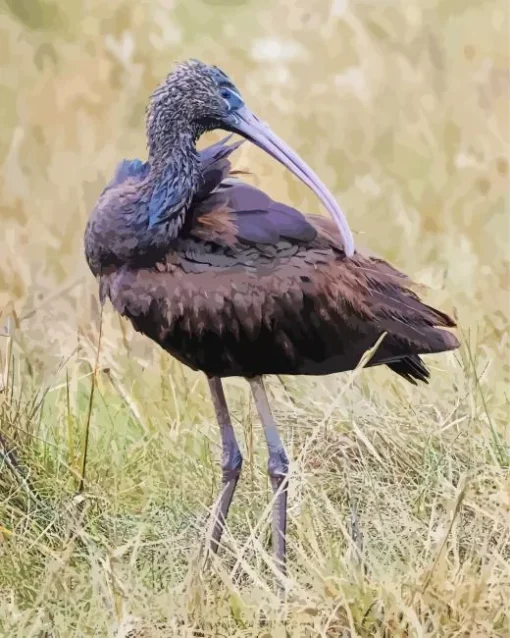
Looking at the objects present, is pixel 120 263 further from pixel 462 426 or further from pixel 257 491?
pixel 462 426

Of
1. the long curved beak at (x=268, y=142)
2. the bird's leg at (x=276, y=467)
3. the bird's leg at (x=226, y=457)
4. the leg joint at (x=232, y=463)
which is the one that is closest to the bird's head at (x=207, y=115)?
the long curved beak at (x=268, y=142)

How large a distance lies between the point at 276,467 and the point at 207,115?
2.96ft

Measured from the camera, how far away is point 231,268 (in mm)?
2686

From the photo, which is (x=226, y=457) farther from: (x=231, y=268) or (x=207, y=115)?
(x=207, y=115)

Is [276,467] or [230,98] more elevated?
[230,98]

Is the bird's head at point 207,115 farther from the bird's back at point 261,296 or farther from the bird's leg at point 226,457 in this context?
the bird's leg at point 226,457

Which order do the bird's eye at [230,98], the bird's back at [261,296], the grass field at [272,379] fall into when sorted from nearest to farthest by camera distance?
the grass field at [272,379], the bird's back at [261,296], the bird's eye at [230,98]

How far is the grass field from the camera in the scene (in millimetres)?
2504

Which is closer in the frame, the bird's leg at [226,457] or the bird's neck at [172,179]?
the bird's neck at [172,179]

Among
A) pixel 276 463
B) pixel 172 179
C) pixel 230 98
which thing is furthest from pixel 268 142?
pixel 276 463

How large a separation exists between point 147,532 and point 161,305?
2.22 ft

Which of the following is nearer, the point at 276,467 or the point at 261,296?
the point at 261,296

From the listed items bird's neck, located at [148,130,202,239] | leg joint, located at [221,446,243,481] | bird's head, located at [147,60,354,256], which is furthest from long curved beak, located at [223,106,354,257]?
leg joint, located at [221,446,243,481]

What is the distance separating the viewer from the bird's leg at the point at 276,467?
2854 mm
